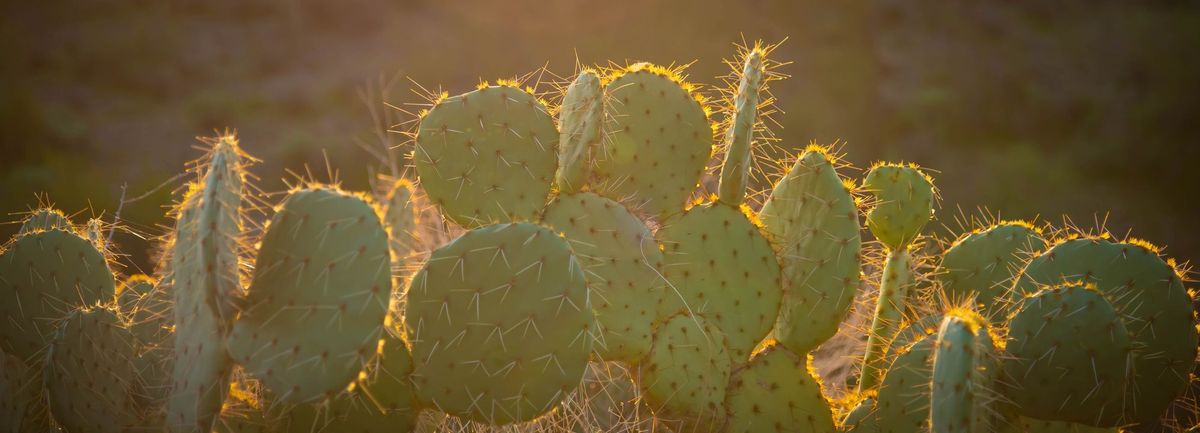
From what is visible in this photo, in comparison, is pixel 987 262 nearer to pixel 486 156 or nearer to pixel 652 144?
pixel 652 144

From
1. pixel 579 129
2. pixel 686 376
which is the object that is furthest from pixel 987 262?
pixel 579 129

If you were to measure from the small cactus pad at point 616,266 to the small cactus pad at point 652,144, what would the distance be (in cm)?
18

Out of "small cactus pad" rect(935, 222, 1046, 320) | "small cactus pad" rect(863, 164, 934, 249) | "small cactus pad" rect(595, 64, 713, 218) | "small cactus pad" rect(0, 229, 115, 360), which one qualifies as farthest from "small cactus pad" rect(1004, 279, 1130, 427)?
"small cactus pad" rect(0, 229, 115, 360)

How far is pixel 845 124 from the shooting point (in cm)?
1454

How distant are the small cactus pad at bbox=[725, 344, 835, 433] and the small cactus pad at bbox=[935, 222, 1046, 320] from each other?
0.33m

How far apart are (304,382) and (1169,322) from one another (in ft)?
4.44

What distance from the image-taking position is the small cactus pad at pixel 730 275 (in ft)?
6.55

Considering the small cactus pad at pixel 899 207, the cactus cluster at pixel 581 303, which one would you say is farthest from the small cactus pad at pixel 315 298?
the small cactus pad at pixel 899 207

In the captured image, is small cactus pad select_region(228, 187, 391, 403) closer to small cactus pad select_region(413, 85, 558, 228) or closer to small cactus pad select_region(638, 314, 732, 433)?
small cactus pad select_region(413, 85, 558, 228)

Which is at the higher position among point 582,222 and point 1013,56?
point 582,222

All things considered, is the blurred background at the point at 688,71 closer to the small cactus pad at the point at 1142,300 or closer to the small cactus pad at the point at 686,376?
the small cactus pad at the point at 686,376

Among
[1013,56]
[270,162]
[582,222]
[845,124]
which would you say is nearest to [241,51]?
[270,162]

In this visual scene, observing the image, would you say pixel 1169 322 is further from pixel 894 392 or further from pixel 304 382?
pixel 304 382

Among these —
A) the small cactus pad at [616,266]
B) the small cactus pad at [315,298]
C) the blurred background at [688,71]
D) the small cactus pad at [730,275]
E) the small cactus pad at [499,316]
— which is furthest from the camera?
the blurred background at [688,71]
